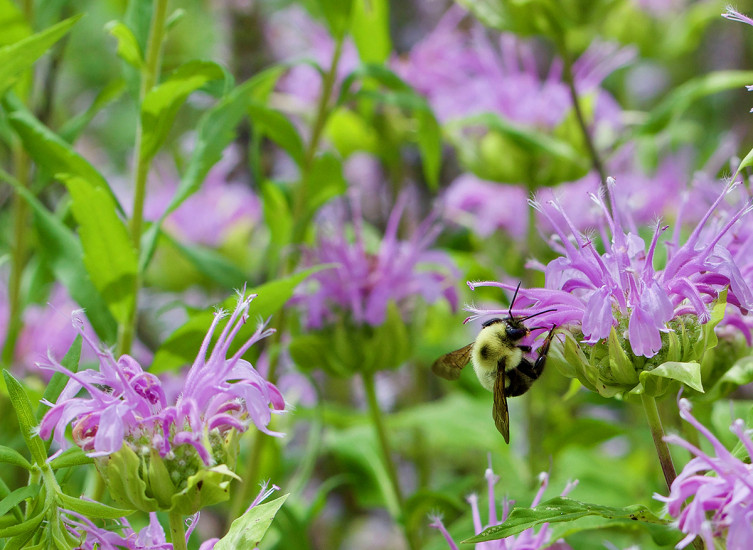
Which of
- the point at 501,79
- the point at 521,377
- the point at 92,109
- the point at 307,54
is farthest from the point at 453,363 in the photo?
the point at 307,54

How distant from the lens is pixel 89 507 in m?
0.49

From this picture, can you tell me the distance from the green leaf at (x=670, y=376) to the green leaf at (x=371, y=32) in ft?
1.81

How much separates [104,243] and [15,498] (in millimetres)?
237

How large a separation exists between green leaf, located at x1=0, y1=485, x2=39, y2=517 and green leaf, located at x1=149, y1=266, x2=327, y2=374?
6.5 inches

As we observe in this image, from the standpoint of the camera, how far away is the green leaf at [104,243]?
66cm

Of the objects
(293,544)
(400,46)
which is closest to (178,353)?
(293,544)

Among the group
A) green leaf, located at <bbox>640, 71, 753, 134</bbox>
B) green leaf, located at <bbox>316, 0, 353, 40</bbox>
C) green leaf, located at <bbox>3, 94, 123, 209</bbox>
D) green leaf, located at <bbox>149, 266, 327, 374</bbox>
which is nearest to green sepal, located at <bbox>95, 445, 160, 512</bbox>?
green leaf, located at <bbox>149, 266, 327, 374</bbox>

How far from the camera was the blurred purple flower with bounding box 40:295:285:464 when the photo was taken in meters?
0.50

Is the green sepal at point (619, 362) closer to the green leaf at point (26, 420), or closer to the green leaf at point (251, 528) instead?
the green leaf at point (251, 528)

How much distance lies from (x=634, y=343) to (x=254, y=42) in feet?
3.98

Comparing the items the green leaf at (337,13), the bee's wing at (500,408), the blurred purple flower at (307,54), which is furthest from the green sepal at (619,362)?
the blurred purple flower at (307,54)

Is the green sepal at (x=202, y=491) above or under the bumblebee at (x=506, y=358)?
above

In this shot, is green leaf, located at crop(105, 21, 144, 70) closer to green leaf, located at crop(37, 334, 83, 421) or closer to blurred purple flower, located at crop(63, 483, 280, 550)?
green leaf, located at crop(37, 334, 83, 421)

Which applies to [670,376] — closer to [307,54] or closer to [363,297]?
[363,297]
